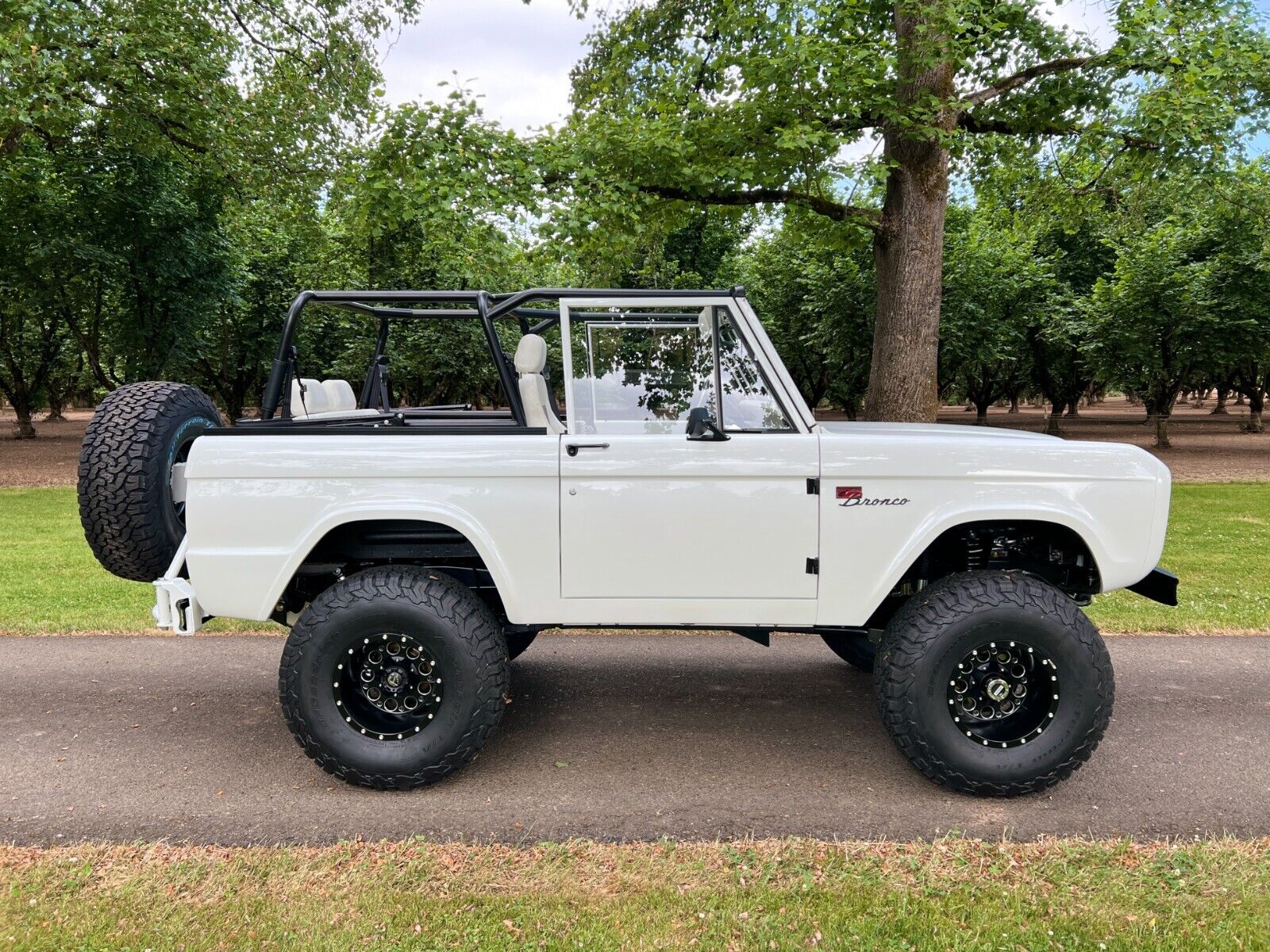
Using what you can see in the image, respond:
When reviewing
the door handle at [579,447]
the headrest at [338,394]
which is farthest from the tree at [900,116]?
the door handle at [579,447]

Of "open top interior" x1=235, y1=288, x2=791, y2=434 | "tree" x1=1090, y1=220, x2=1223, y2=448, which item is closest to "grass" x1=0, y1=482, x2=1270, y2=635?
"open top interior" x1=235, y1=288, x2=791, y2=434

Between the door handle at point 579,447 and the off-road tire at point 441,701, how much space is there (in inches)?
32.9

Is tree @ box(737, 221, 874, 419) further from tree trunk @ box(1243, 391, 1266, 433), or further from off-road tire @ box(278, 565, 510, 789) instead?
off-road tire @ box(278, 565, 510, 789)

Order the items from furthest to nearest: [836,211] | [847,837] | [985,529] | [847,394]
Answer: [847,394], [836,211], [985,529], [847,837]

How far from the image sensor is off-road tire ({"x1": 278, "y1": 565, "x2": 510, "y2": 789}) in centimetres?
350

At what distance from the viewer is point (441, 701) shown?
3539 mm

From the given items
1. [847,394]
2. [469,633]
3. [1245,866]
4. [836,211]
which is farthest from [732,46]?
[847,394]

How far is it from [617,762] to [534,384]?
1819 millimetres

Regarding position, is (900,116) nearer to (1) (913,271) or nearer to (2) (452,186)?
(1) (913,271)

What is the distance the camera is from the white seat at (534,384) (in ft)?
12.4

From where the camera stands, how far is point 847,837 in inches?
125

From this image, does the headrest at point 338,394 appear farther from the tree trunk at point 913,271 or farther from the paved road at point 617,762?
the tree trunk at point 913,271

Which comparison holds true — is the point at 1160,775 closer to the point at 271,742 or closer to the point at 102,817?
the point at 271,742

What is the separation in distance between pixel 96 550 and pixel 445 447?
71.5 inches
